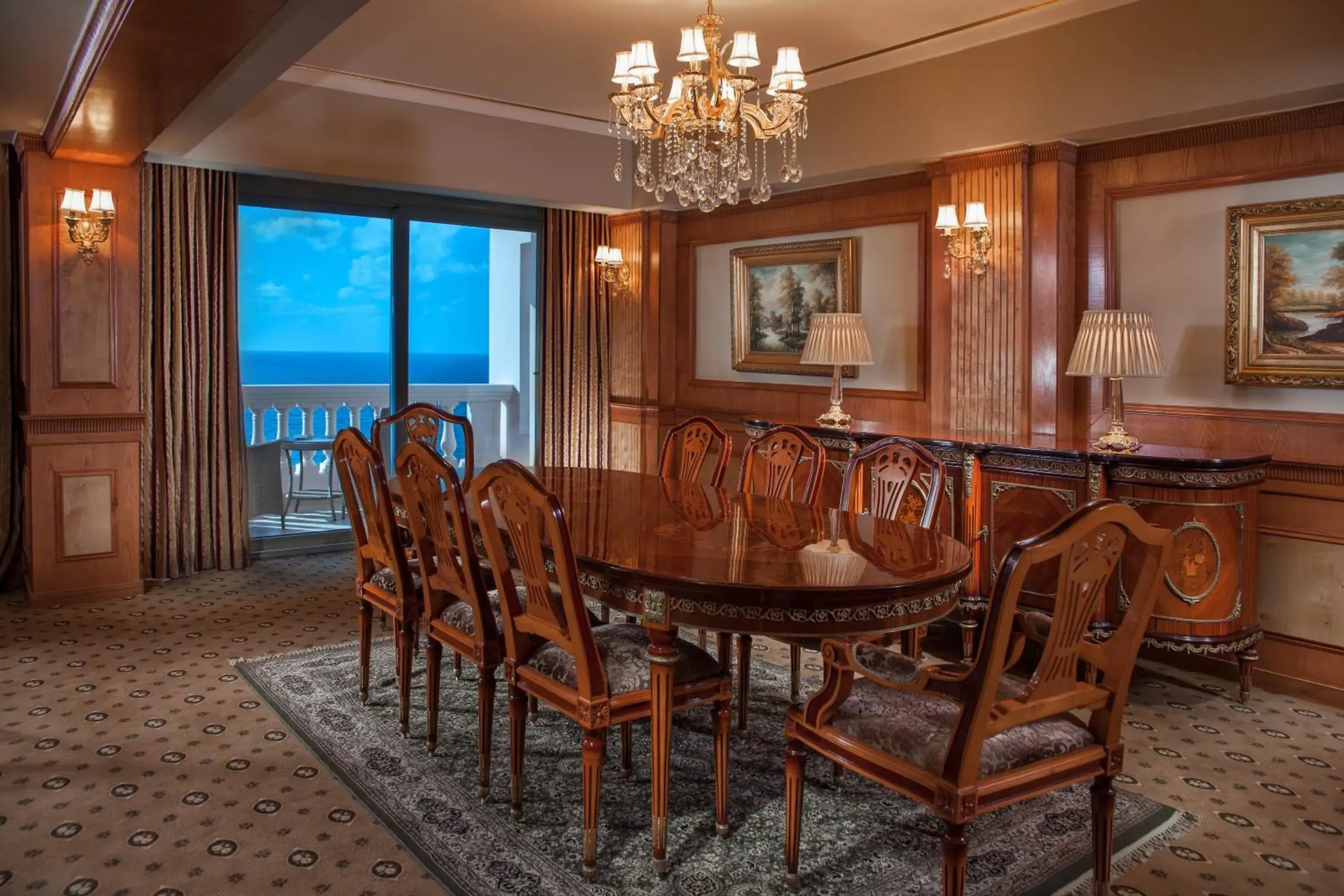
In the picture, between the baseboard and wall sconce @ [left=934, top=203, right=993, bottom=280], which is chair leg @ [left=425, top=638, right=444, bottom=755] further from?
wall sconce @ [left=934, top=203, right=993, bottom=280]

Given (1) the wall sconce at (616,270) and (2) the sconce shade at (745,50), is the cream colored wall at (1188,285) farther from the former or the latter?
(1) the wall sconce at (616,270)

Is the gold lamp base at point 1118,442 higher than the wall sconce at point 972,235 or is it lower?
lower

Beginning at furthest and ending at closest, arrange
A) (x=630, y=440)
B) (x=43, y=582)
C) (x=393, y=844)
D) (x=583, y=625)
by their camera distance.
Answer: (x=630, y=440), (x=43, y=582), (x=393, y=844), (x=583, y=625)

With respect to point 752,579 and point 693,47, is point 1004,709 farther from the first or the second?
point 693,47

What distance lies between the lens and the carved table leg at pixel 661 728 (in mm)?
2459

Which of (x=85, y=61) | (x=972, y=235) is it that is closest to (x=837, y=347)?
(x=972, y=235)

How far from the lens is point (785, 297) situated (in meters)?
6.19

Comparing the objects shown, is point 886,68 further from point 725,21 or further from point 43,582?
point 43,582

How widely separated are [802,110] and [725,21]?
1.18 m

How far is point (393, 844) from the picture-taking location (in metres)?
2.63

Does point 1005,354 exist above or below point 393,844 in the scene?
above

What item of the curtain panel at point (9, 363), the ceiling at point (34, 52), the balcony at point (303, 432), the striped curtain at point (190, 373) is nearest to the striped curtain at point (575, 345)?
the balcony at point (303, 432)

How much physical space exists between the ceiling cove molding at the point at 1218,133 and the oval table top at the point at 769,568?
2.36 m

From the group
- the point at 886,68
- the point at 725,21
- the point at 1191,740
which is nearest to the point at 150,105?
the point at 725,21
